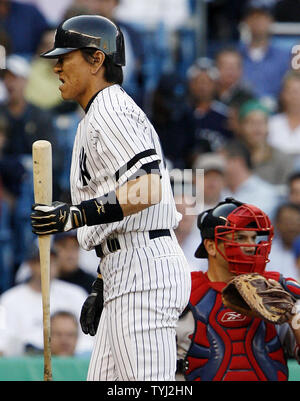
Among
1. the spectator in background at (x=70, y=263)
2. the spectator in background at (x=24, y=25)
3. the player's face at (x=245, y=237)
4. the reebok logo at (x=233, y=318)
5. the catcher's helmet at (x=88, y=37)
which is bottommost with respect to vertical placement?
the spectator in background at (x=70, y=263)

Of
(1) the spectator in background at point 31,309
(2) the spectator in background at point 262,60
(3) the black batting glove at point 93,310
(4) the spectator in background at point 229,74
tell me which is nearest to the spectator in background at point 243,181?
(4) the spectator in background at point 229,74

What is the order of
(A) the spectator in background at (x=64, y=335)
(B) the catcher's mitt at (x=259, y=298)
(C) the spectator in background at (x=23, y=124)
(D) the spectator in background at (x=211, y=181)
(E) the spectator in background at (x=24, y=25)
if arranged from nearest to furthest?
(B) the catcher's mitt at (x=259, y=298), (A) the spectator in background at (x=64, y=335), (D) the spectator in background at (x=211, y=181), (C) the spectator in background at (x=23, y=124), (E) the spectator in background at (x=24, y=25)

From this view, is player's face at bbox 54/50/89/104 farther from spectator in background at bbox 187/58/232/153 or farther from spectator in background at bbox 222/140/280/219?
spectator in background at bbox 187/58/232/153

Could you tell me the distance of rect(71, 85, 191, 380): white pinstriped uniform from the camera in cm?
306

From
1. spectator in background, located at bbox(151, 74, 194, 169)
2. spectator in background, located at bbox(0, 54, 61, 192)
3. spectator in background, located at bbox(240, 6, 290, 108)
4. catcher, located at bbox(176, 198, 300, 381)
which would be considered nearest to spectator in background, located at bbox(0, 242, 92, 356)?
spectator in background, located at bbox(0, 54, 61, 192)

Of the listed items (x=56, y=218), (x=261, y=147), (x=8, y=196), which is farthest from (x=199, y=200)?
(x=56, y=218)

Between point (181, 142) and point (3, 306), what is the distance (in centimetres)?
201

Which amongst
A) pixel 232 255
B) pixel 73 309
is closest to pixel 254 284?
pixel 232 255

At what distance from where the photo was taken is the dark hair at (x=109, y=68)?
322cm

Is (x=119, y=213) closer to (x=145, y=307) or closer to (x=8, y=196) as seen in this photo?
(x=145, y=307)

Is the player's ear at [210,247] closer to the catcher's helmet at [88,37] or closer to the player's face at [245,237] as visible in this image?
the player's face at [245,237]

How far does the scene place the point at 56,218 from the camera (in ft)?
9.80

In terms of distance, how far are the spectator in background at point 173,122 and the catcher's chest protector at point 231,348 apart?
3111 mm

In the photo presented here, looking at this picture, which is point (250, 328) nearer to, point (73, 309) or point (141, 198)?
point (141, 198)
